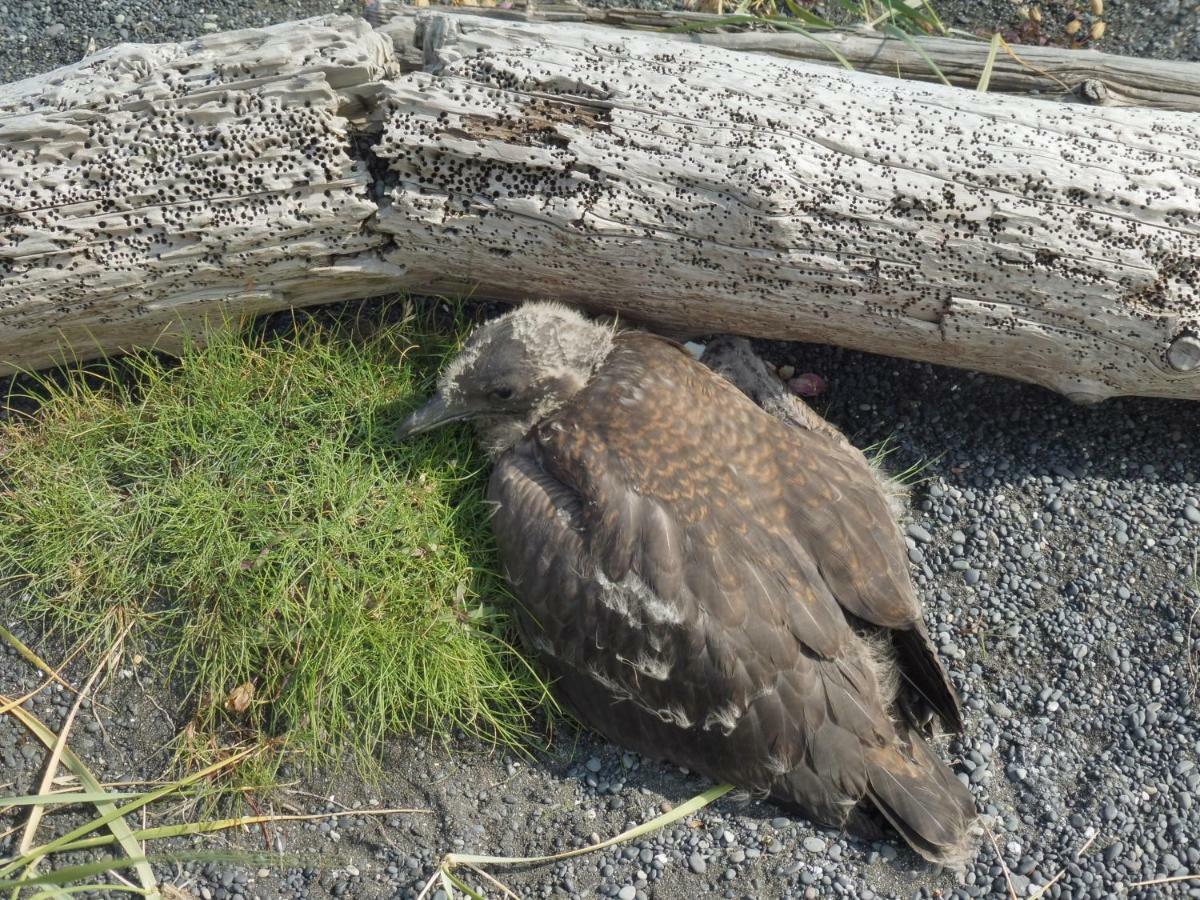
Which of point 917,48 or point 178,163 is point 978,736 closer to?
point 917,48

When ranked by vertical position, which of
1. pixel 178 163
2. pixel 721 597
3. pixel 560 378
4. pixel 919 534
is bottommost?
pixel 919 534

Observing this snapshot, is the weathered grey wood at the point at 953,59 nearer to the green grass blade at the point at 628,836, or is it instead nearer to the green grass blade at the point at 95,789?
the green grass blade at the point at 628,836

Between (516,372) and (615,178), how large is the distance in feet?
2.45

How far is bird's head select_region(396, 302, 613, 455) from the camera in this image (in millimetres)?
3801

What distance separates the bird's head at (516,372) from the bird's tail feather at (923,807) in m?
1.62

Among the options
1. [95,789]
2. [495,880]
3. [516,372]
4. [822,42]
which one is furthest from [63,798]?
[822,42]

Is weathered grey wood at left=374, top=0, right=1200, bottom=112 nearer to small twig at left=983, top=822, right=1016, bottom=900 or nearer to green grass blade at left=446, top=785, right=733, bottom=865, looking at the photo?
small twig at left=983, top=822, right=1016, bottom=900

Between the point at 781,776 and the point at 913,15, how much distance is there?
3.06 meters

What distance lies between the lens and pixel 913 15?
4469 mm

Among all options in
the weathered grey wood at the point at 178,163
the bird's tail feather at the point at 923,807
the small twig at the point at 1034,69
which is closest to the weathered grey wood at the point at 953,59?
the small twig at the point at 1034,69

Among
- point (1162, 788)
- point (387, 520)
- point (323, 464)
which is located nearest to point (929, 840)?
point (1162, 788)

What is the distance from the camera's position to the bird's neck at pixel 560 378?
3852mm

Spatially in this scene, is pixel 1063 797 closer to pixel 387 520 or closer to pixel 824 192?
pixel 824 192

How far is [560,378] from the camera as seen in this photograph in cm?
388
